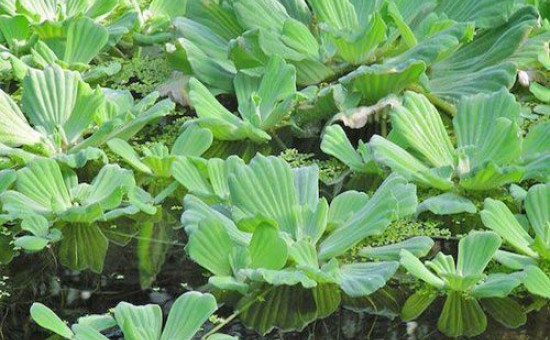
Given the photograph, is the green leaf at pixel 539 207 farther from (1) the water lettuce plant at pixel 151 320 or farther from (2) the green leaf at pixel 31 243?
(2) the green leaf at pixel 31 243

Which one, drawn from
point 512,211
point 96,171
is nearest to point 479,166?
point 512,211

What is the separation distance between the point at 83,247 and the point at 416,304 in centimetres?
62

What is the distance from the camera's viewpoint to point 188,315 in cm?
165

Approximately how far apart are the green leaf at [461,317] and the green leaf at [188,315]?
0.37m

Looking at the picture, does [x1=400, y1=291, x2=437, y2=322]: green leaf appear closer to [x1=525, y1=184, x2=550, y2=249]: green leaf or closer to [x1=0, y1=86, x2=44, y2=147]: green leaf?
[x1=525, y1=184, x2=550, y2=249]: green leaf

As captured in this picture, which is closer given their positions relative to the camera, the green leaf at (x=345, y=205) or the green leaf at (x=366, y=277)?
the green leaf at (x=366, y=277)

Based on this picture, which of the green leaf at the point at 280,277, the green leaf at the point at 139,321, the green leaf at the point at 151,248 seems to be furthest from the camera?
the green leaf at the point at 151,248

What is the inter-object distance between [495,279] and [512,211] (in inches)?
13.0

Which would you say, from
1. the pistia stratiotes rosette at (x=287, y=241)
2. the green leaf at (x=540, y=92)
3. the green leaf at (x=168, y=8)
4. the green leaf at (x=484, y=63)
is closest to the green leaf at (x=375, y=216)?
the pistia stratiotes rosette at (x=287, y=241)

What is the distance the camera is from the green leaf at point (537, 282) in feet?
5.68

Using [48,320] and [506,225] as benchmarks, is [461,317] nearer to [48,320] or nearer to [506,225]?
[506,225]

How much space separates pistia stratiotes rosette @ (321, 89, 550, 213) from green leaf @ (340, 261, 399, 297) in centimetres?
28

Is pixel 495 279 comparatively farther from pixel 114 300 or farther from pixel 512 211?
pixel 114 300

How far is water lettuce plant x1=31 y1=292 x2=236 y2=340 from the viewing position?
64.1 inches
